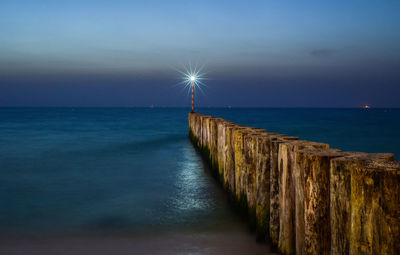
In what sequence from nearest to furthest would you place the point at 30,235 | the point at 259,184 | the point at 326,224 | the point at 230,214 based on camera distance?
the point at 326,224 < the point at 259,184 < the point at 30,235 < the point at 230,214

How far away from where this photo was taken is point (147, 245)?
4.34 meters

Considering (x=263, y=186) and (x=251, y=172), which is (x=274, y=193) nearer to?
(x=263, y=186)

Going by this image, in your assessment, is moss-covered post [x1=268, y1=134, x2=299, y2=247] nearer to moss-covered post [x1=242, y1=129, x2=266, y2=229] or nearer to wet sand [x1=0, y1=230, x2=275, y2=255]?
wet sand [x1=0, y1=230, x2=275, y2=255]

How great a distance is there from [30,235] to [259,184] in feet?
10.5

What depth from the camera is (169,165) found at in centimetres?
1066

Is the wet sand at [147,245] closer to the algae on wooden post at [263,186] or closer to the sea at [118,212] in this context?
the sea at [118,212]

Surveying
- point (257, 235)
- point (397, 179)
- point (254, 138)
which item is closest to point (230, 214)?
point (257, 235)

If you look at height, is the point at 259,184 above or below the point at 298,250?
above

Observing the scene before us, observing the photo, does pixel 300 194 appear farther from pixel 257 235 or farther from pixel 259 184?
pixel 257 235

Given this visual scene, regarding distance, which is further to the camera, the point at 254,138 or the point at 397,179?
the point at 254,138

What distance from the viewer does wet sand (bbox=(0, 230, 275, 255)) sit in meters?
4.11

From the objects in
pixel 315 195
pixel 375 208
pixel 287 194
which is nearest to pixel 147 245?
pixel 287 194

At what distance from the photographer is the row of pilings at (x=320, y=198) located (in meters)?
2.05

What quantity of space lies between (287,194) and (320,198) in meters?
0.57
